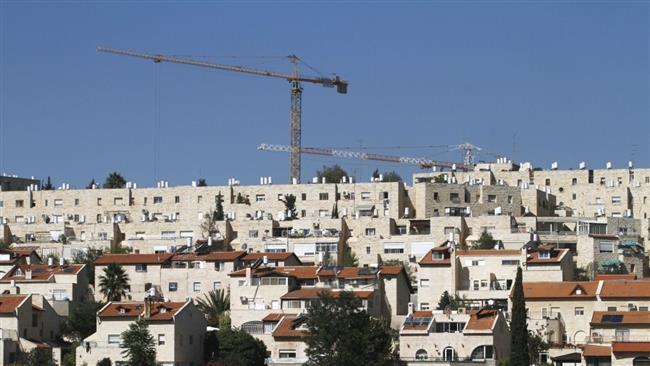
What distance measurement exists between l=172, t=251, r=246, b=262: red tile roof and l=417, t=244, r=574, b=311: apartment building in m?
13.0

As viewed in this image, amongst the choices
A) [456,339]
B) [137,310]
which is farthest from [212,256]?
[456,339]

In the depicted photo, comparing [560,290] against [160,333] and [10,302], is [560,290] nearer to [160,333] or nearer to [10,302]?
[160,333]

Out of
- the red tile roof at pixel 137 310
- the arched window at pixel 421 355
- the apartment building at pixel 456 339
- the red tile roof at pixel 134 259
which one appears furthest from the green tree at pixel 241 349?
the red tile roof at pixel 134 259

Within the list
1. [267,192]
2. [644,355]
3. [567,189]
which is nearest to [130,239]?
[267,192]

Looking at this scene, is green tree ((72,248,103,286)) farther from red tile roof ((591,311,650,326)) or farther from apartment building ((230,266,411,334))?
red tile roof ((591,311,650,326))

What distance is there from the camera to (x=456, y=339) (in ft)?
290

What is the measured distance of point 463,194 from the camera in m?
125

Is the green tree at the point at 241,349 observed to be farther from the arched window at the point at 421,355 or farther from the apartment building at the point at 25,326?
the apartment building at the point at 25,326

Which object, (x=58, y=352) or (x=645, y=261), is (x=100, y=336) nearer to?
(x=58, y=352)

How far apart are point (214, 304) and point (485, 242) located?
63.6 ft

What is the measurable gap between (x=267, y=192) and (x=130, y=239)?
1202 cm

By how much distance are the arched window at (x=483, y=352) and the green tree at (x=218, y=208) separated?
134 ft

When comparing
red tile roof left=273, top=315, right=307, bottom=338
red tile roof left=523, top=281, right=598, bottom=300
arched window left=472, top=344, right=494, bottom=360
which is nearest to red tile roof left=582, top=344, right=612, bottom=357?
arched window left=472, top=344, right=494, bottom=360

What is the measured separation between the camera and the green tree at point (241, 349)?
90062 millimetres
